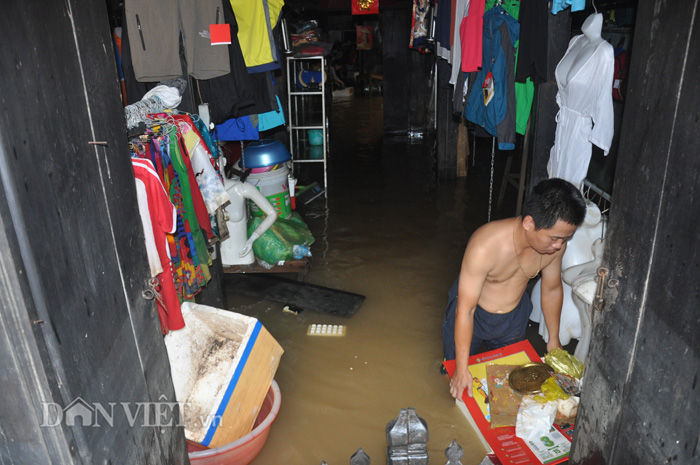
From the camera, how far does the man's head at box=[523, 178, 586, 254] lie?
2691 millimetres

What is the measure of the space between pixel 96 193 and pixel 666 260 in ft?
6.14

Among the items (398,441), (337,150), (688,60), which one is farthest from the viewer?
(337,150)

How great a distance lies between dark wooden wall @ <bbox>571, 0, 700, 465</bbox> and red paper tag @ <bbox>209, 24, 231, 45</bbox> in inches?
135

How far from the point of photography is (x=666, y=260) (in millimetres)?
1590

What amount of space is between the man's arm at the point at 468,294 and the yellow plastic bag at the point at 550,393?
1.37ft

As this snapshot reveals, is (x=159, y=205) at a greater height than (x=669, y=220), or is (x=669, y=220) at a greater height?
(x=669, y=220)

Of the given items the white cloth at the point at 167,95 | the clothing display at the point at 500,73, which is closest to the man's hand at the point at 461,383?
the clothing display at the point at 500,73

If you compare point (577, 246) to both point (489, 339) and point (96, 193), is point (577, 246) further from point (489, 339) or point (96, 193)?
point (96, 193)

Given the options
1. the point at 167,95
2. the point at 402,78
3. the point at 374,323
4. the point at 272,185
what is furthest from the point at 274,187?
the point at 402,78

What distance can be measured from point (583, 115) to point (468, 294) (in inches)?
67.6

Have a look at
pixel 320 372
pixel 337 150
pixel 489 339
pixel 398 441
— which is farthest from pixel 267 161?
pixel 337 150

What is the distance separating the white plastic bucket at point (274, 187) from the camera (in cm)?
591

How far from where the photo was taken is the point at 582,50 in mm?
3730

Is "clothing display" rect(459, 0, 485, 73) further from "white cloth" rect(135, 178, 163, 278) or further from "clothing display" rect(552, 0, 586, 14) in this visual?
"white cloth" rect(135, 178, 163, 278)
